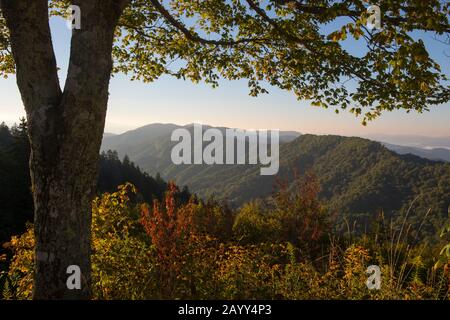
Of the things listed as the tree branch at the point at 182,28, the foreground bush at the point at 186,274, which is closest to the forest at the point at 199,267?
the foreground bush at the point at 186,274

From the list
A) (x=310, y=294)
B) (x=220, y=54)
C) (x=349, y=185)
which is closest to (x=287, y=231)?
(x=220, y=54)

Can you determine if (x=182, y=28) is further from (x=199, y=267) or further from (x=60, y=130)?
(x=199, y=267)

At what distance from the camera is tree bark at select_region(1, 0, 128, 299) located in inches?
150

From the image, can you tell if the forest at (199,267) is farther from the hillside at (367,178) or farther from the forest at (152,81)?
the hillside at (367,178)

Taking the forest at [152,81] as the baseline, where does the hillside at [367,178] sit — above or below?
below

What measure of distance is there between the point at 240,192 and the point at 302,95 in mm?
161373

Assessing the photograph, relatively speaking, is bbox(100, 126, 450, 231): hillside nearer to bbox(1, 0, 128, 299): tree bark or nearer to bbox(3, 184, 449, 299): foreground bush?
bbox(3, 184, 449, 299): foreground bush

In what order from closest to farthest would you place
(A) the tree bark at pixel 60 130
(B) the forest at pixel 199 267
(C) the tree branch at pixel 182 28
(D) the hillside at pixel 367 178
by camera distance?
(A) the tree bark at pixel 60 130 < (B) the forest at pixel 199 267 < (C) the tree branch at pixel 182 28 < (D) the hillside at pixel 367 178

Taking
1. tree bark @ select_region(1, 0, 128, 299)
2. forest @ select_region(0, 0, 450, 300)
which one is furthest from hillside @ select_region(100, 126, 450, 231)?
tree bark @ select_region(1, 0, 128, 299)

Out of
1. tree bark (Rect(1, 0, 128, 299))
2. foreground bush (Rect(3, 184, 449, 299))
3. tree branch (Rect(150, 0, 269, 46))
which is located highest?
tree branch (Rect(150, 0, 269, 46))

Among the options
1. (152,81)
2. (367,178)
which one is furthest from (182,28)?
(367,178)

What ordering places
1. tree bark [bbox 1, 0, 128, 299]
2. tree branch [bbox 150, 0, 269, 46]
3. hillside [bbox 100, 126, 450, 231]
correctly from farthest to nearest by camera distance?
1. hillside [bbox 100, 126, 450, 231]
2. tree branch [bbox 150, 0, 269, 46]
3. tree bark [bbox 1, 0, 128, 299]

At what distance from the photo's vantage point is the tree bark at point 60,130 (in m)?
3.82
